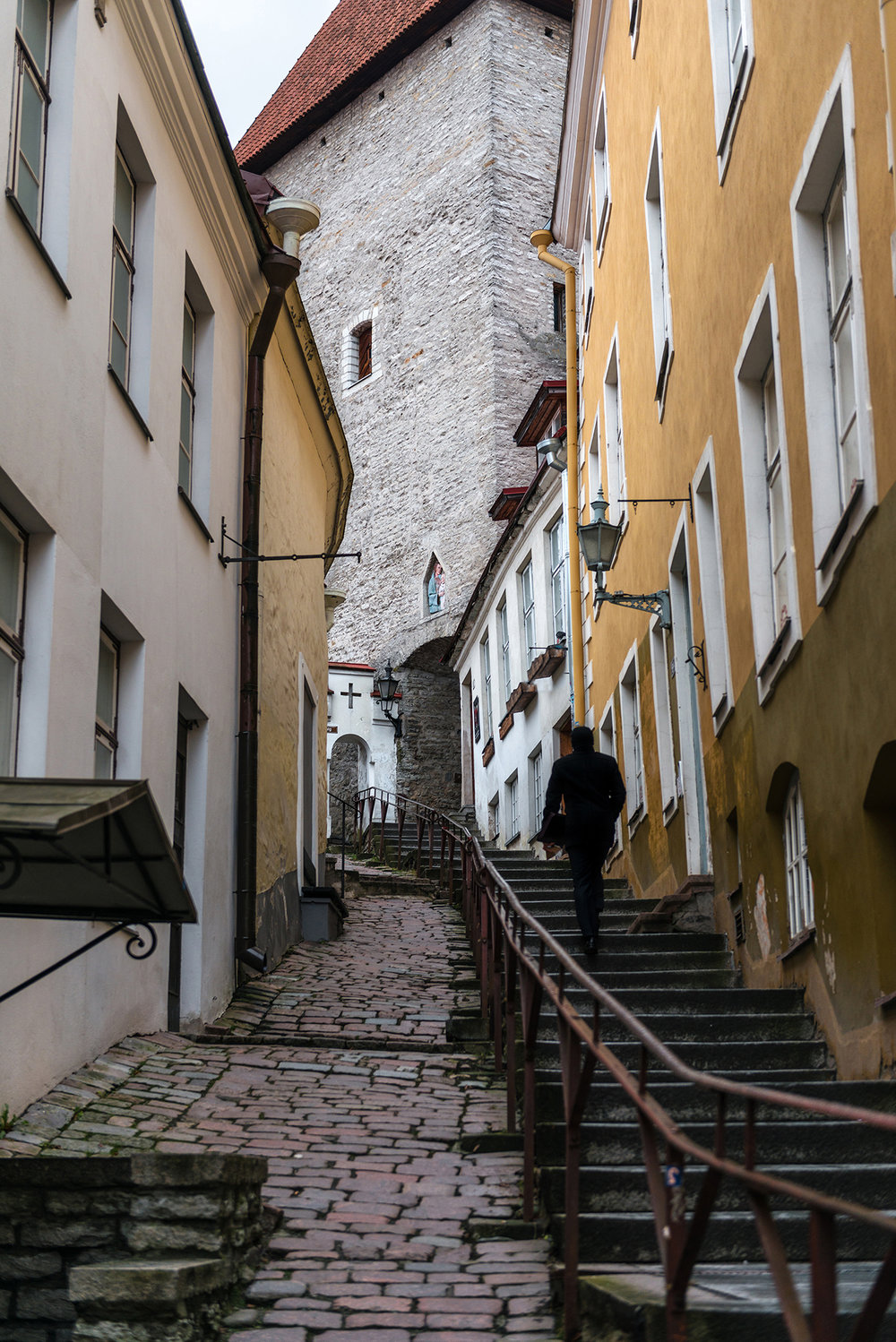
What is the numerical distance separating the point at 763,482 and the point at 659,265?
180 inches

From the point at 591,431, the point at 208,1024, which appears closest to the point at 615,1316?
the point at 208,1024

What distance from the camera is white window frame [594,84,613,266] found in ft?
52.3

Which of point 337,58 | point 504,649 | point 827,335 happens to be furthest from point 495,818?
point 337,58

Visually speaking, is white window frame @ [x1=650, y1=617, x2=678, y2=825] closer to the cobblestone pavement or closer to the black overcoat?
the black overcoat

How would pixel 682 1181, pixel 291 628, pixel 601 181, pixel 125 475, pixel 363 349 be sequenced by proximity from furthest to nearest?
pixel 363 349 → pixel 601 181 → pixel 291 628 → pixel 125 475 → pixel 682 1181

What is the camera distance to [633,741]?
1427cm

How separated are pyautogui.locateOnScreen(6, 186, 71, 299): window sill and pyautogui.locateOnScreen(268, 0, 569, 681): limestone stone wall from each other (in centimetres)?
2455

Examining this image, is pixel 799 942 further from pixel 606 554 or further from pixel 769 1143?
pixel 606 554

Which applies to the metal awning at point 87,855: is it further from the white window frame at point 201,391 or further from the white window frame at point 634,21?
the white window frame at point 634,21

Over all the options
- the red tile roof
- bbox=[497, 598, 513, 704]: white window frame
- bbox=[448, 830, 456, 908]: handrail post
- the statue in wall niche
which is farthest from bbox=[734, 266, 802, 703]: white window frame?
the red tile roof

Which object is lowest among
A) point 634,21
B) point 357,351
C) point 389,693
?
point 389,693

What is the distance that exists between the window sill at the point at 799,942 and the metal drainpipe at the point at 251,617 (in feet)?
14.7

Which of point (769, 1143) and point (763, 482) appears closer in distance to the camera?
point (769, 1143)

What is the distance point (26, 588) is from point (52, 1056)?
203cm
